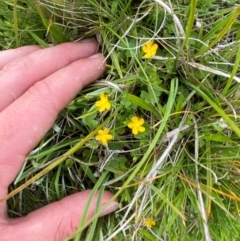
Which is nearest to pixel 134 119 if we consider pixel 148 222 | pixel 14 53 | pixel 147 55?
pixel 147 55

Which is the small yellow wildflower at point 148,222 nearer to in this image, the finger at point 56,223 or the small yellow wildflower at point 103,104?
the finger at point 56,223

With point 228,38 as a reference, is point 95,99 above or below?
below

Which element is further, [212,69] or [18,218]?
[18,218]

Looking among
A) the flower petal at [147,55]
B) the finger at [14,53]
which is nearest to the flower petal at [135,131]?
the flower petal at [147,55]

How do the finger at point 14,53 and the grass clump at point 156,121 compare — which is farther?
the finger at point 14,53

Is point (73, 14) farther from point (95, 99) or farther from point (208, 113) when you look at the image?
point (208, 113)

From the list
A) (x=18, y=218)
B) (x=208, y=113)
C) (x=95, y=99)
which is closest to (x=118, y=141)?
(x=95, y=99)

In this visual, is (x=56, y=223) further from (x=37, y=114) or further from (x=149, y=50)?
(x=149, y=50)
